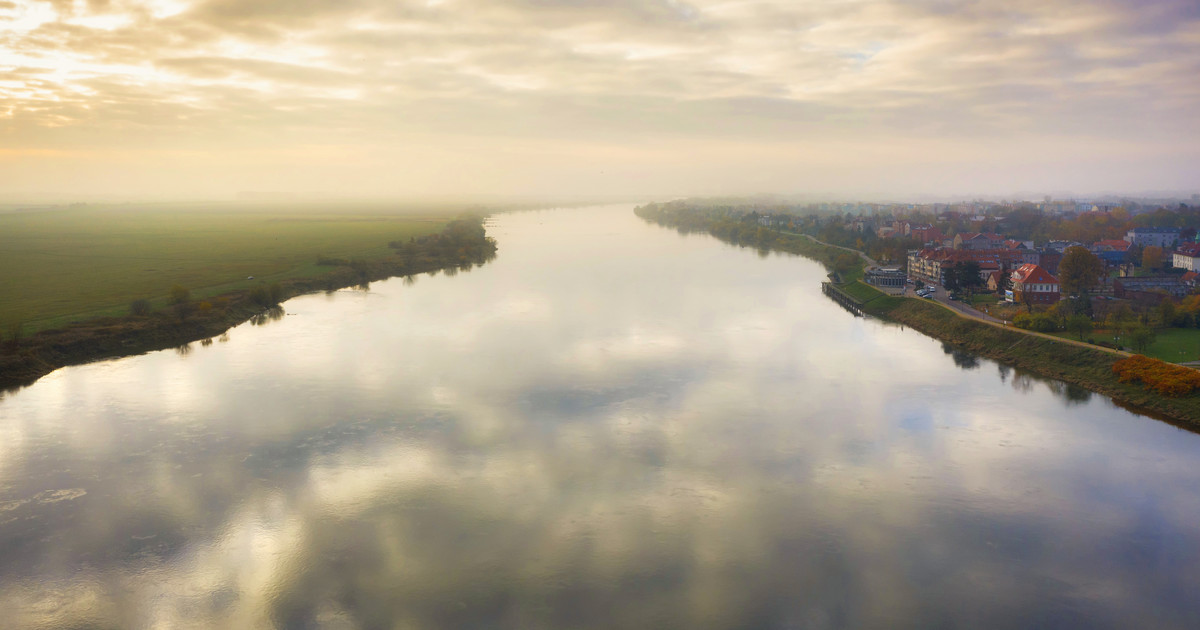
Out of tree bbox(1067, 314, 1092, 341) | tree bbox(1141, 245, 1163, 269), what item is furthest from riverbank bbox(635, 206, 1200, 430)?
tree bbox(1141, 245, 1163, 269)

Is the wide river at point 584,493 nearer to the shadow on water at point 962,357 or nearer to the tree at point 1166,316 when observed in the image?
the shadow on water at point 962,357

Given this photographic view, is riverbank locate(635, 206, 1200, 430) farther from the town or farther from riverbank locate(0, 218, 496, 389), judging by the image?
riverbank locate(0, 218, 496, 389)

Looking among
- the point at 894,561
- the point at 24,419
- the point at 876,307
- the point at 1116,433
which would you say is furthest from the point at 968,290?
the point at 24,419

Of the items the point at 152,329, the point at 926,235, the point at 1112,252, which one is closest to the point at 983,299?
the point at 1112,252

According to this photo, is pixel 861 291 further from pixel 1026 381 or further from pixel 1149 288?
pixel 1026 381

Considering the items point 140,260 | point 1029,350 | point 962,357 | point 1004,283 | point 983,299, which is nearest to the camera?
point 1029,350

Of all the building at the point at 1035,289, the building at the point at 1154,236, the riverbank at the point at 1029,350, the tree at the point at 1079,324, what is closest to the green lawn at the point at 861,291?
the riverbank at the point at 1029,350
